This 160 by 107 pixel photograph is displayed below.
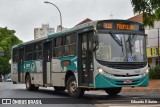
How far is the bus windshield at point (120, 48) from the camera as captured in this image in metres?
16.8

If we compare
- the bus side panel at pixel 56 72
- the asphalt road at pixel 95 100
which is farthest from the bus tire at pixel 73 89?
the bus side panel at pixel 56 72

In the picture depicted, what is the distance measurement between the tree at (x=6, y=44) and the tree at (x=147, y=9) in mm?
80598

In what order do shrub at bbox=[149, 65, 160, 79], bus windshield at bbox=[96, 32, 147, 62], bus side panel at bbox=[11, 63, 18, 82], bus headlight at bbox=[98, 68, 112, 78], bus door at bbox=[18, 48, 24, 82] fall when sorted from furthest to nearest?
shrub at bbox=[149, 65, 160, 79] → bus side panel at bbox=[11, 63, 18, 82] → bus door at bbox=[18, 48, 24, 82] → bus windshield at bbox=[96, 32, 147, 62] → bus headlight at bbox=[98, 68, 112, 78]

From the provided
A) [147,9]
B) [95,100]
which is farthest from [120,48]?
[147,9]

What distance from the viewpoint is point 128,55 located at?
17.1 meters

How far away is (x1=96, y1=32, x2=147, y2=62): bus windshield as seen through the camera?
55.1ft

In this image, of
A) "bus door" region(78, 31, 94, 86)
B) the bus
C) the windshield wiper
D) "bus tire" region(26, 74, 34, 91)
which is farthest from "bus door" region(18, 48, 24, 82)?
the windshield wiper

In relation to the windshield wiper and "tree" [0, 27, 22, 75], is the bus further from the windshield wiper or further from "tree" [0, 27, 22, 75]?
"tree" [0, 27, 22, 75]

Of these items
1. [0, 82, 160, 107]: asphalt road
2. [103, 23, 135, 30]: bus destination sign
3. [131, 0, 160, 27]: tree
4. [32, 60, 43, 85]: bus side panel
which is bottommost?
[0, 82, 160, 107]: asphalt road

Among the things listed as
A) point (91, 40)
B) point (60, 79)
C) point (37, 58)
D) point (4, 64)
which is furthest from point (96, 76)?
point (4, 64)

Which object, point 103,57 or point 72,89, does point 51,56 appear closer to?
point 72,89

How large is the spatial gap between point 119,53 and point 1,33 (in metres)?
88.0

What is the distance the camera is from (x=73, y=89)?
18719 millimetres

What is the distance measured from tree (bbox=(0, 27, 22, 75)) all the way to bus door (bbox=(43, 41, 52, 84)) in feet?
249
